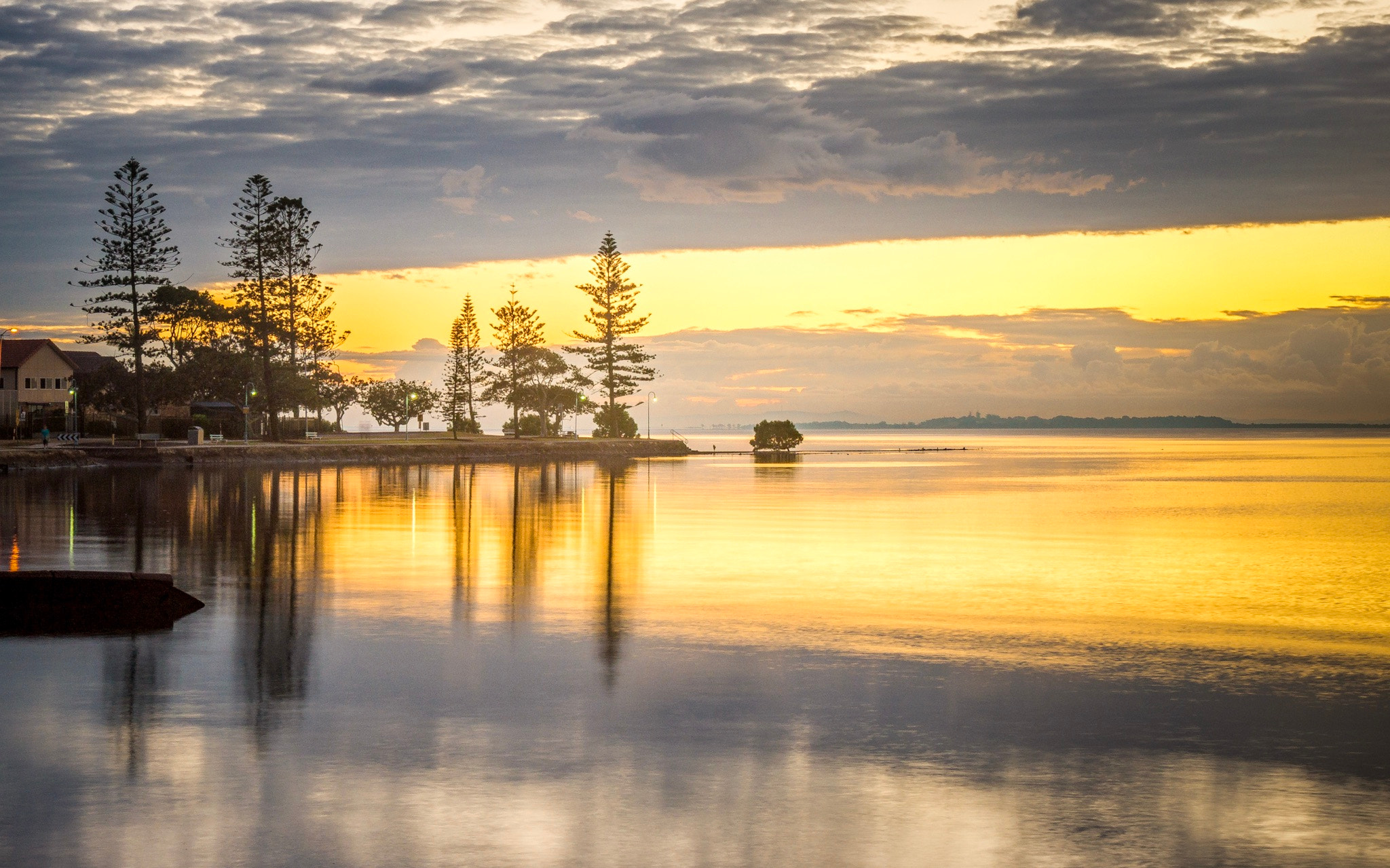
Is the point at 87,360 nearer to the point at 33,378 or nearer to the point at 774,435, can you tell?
the point at 33,378

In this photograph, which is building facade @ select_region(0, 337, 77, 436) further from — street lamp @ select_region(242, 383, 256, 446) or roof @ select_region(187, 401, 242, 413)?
street lamp @ select_region(242, 383, 256, 446)

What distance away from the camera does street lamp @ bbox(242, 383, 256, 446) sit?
291 feet

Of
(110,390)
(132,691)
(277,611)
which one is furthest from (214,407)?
(132,691)

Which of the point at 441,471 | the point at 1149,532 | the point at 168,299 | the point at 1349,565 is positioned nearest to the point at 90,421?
the point at 168,299

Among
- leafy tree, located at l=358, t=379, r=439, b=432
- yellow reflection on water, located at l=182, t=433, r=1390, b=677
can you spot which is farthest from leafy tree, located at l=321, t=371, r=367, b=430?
yellow reflection on water, located at l=182, t=433, r=1390, b=677

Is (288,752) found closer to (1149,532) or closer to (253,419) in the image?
(1149,532)

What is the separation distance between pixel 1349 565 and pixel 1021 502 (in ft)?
63.6

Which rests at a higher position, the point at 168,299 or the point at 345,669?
the point at 168,299

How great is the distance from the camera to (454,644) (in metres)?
14.3

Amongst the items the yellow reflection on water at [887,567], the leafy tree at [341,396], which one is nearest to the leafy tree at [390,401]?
the leafy tree at [341,396]

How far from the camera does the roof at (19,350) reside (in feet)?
356

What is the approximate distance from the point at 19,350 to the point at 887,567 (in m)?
109

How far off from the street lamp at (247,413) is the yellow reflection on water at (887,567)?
43.9 meters

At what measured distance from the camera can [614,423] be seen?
418 feet
